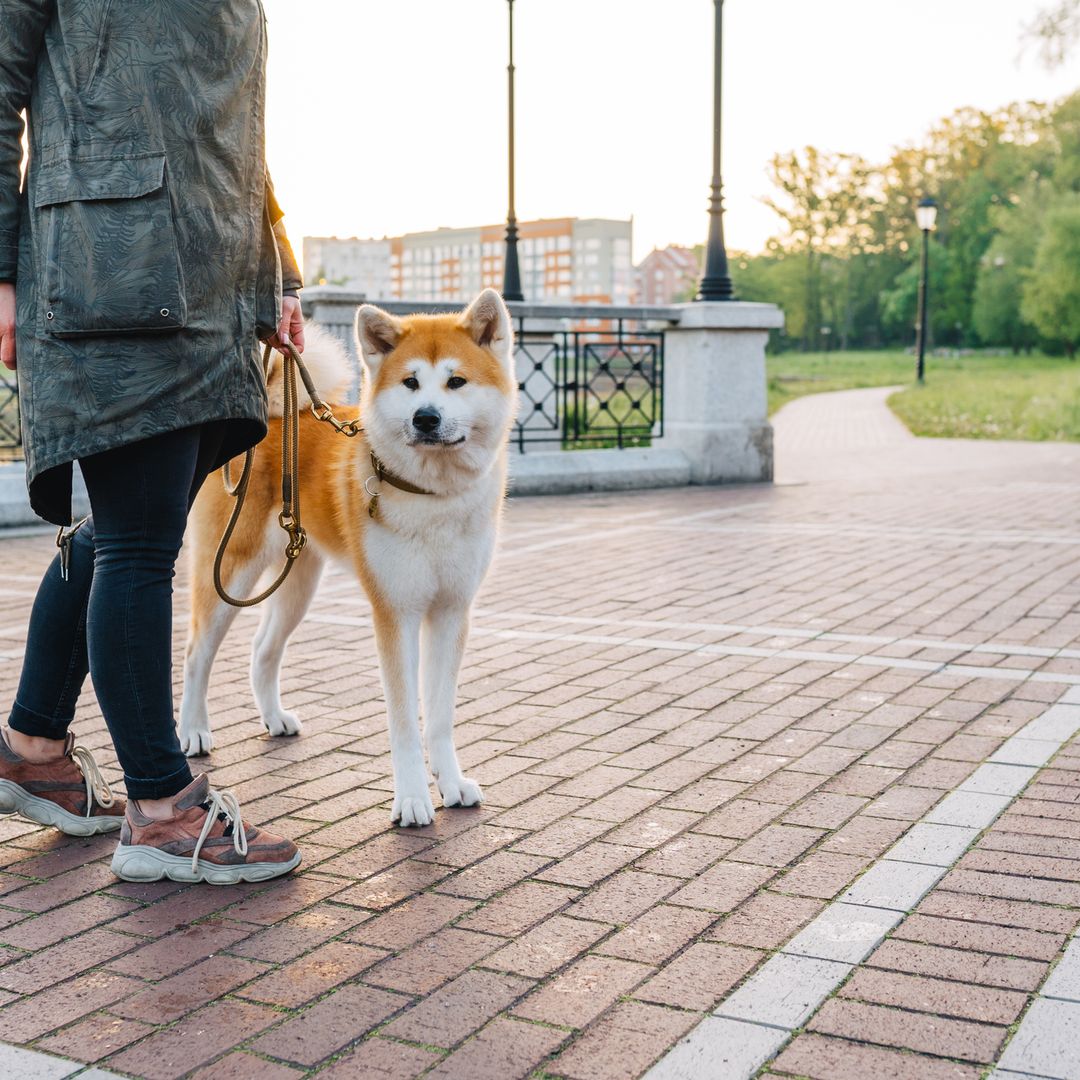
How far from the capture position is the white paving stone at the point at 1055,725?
178 inches

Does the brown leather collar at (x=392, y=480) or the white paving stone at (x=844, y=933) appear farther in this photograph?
the brown leather collar at (x=392, y=480)

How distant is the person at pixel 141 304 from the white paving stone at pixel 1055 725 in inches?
101

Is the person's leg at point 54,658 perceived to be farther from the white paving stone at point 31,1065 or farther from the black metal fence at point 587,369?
the black metal fence at point 587,369

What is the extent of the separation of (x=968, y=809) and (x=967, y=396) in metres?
35.6

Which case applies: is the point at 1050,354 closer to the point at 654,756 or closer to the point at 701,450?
the point at 701,450

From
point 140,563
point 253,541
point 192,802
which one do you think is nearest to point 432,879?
point 192,802

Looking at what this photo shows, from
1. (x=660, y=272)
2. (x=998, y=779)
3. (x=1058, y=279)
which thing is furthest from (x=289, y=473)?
(x=660, y=272)

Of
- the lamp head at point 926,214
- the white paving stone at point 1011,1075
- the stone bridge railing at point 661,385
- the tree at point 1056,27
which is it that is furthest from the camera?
the lamp head at point 926,214

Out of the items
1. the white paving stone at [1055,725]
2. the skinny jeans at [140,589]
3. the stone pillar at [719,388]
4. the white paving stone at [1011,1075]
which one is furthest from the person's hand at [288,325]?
the stone pillar at [719,388]

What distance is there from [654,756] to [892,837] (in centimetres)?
97

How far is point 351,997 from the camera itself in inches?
104

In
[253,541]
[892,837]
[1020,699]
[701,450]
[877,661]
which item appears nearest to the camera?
[892,837]

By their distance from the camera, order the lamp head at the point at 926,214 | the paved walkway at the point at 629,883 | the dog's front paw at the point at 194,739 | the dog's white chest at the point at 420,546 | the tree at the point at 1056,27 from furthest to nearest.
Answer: the lamp head at the point at 926,214
the tree at the point at 1056,27
the dog's front paw at the point at 194,739
the dog's white chest at the point at 420,546
the paved walkway at the point at 629,883

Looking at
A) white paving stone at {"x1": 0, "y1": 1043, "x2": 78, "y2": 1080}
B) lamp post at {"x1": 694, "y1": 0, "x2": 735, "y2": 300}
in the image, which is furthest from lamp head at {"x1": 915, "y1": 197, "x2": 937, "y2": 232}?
white paving stone at {"x1": 0, "y1": 1043, "x2": 78, "y2": 1080}
